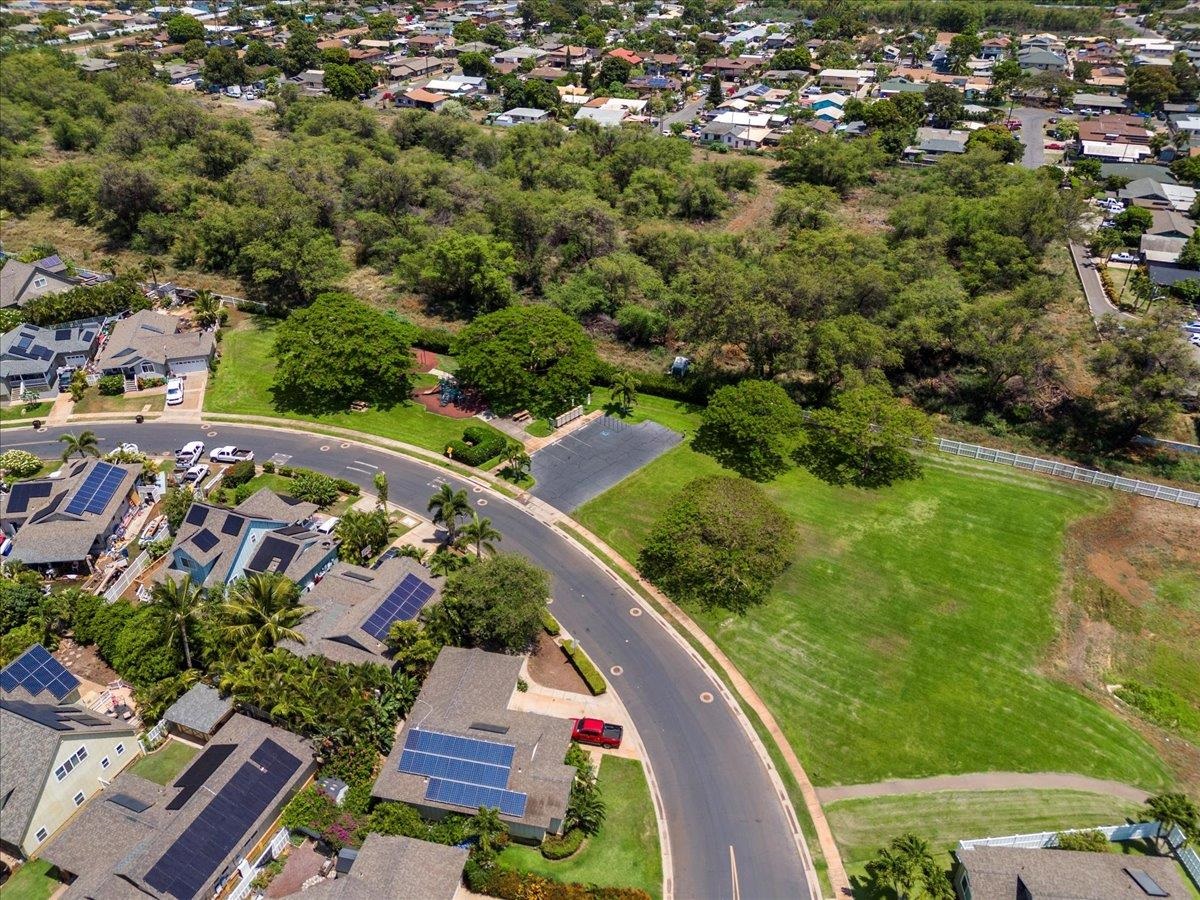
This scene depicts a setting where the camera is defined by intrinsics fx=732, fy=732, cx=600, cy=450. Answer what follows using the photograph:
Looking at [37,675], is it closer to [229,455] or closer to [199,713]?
[199,713]

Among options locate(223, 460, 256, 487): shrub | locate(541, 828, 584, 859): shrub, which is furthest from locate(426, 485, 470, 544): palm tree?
locate(541, 828, 584, 859): shrub

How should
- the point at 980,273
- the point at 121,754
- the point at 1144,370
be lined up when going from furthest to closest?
the point at 980,273
the point at 1144,370
the point at 121,754

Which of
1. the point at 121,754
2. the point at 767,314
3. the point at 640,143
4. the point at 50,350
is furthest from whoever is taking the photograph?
the point at 640,143

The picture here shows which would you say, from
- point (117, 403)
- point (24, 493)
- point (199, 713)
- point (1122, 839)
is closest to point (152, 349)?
point (117, 403)

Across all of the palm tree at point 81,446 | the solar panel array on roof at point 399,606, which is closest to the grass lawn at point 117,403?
the palm tree at point 81,446

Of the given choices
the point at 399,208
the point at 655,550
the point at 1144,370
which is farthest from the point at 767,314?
the point at 399,208

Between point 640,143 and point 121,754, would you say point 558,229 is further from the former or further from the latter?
point 121,754
